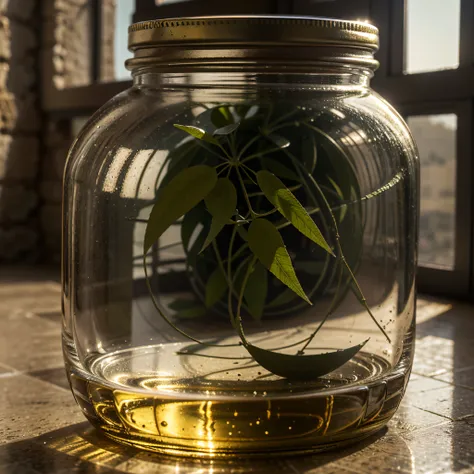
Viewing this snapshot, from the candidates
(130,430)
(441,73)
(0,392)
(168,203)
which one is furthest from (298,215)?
(441,73)

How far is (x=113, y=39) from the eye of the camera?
8.42ft

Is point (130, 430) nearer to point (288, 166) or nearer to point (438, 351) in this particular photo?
point (288, 166)

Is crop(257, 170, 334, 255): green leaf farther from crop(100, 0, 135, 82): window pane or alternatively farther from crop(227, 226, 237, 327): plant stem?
crop(100, 0, 135, 82): window pane

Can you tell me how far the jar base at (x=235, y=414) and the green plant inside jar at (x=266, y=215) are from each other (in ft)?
0.13

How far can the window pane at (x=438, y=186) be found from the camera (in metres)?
1.67

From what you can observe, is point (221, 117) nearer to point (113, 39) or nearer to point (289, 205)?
point (289, 205)

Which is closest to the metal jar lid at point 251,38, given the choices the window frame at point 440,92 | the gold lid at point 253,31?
the gold lid at point 253,31

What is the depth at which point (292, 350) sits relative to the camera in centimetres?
70

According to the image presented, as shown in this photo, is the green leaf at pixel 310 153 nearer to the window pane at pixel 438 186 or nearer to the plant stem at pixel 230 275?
the plant stem at pixel 230 275

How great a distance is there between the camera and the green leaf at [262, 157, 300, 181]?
0.71 m

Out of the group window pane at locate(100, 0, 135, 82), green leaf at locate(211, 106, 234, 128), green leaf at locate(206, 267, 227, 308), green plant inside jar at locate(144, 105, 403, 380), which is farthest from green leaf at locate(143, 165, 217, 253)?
window pane at locate(100, 0, 135, 82)

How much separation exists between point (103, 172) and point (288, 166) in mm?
178

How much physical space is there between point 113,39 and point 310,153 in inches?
77.0

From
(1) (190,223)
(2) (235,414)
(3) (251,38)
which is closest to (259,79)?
(3) (251,38)
